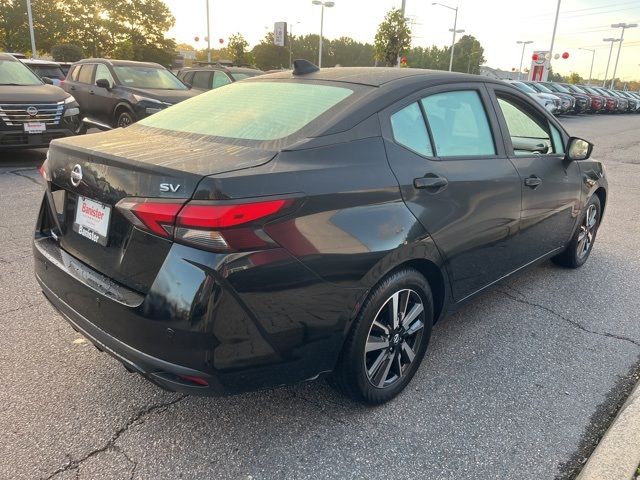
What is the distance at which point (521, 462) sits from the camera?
233cm

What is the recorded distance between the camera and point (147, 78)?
10.8 m

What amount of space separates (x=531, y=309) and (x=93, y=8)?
59.0 meters

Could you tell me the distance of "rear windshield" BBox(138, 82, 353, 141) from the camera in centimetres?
253

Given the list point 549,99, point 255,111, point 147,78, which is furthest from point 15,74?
point 549,99

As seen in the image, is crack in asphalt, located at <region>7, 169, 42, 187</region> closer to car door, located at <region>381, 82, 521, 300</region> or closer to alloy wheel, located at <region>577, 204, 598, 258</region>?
car door, located at <region>381, 82, 521, 300</region>

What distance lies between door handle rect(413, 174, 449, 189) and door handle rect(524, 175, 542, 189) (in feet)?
3.23

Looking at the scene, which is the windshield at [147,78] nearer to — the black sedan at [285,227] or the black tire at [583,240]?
the black sedan at [285,227]

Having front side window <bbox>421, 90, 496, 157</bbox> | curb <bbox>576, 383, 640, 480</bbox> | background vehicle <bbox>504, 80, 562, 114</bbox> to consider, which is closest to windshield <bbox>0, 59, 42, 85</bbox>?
front side window <bbox>421, 90, 496, 157</bbox>

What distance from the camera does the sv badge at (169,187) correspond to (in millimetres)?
1954

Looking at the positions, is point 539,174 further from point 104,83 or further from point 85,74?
point 85,74

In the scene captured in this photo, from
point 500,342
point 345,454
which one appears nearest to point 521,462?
point 345,454

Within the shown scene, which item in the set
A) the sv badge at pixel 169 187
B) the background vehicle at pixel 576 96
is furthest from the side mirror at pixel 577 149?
the background vehicle at pixel 576 96

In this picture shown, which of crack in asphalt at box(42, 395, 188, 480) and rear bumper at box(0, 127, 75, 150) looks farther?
rear bumper at box(0, 127, 75, 150)

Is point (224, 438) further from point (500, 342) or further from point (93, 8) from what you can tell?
point (93, 8)
